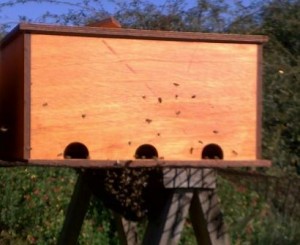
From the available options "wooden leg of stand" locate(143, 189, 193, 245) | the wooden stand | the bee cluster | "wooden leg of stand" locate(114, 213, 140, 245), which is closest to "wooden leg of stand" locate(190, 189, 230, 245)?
the wooden stand

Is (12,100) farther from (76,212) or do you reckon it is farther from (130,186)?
(76,212)

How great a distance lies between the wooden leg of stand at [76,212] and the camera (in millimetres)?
6027

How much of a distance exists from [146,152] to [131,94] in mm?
254

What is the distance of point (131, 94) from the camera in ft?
14.7

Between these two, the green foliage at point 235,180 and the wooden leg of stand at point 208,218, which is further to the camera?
the green foliage at point 235,180

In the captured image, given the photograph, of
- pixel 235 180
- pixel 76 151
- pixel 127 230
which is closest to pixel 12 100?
pixel 76 151

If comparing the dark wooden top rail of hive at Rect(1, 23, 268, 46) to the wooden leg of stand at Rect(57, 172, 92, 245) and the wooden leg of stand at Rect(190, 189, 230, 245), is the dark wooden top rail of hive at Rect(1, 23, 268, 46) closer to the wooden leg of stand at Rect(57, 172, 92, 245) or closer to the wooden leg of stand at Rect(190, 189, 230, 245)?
the wooden leg of stand at Rect(190, 189, 230, 245)

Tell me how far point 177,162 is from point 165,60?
42cm

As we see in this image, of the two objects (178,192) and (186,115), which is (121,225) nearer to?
(178,192)

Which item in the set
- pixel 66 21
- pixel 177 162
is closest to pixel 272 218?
pixel 66 21

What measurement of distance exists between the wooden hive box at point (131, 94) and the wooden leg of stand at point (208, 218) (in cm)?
66

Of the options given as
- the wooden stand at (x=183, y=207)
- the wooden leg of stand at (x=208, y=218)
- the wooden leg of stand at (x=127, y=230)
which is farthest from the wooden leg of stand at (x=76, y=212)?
the wooden leg of stand at (x=208, y=218)

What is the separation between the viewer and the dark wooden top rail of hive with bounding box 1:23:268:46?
4.39 metres

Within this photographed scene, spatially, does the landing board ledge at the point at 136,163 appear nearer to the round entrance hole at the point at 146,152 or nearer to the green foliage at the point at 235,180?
the round entrance hole at the point at 146,152
